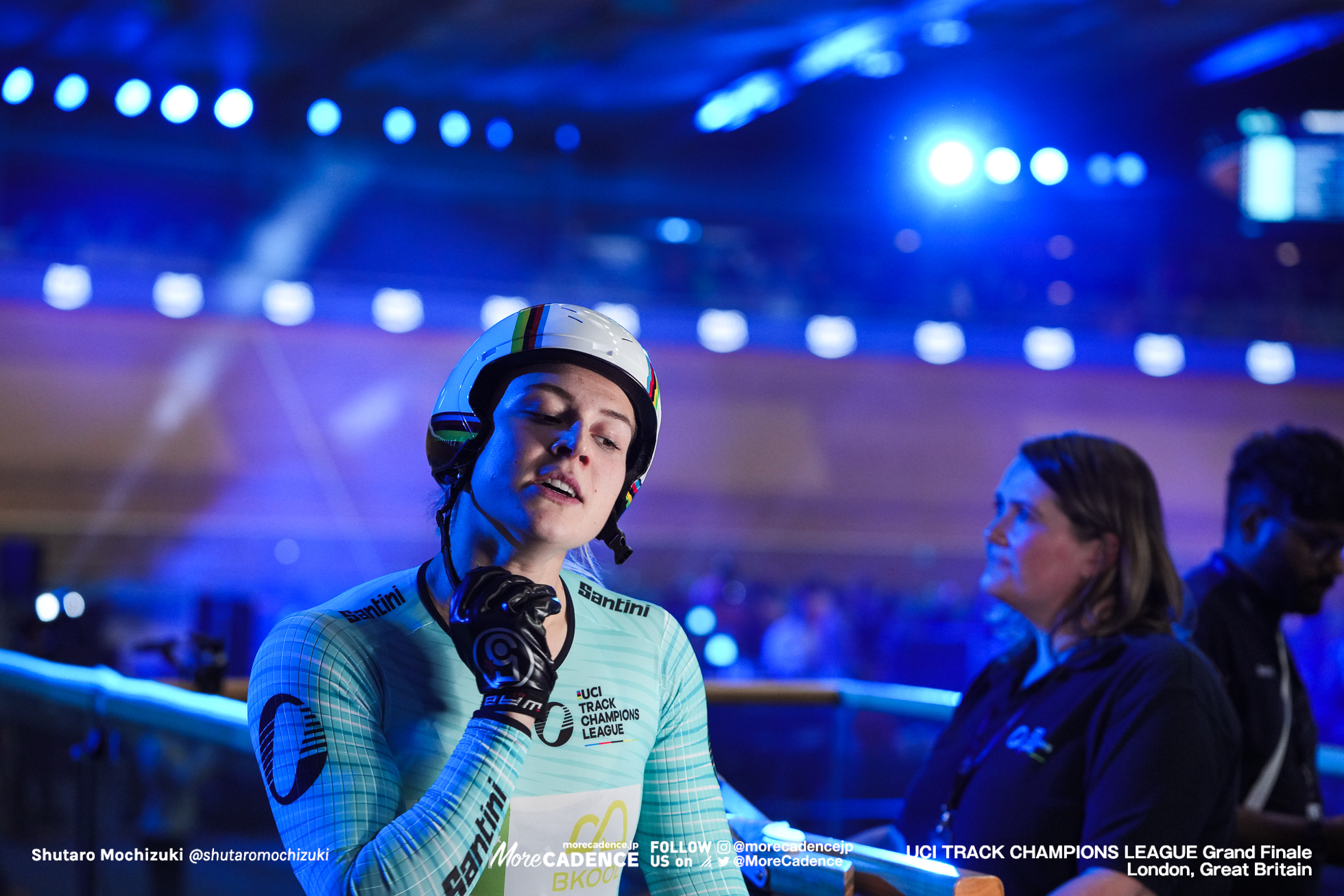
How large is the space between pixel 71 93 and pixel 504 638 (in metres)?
12.4

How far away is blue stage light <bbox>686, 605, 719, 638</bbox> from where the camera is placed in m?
9.05

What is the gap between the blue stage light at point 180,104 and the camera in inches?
440

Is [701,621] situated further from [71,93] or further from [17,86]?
[17,86]

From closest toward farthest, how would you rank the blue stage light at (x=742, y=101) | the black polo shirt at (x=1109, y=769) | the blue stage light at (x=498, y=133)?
1. the black polo shirt at (x=1109, y=769)
2. the blue stage light at (x=742, y=101)
3. the blue stage light at (x=498, y=133)

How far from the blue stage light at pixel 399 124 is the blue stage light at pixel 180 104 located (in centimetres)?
204

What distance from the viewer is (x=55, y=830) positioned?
242 centimetres

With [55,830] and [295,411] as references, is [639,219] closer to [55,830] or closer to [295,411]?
[295,411]

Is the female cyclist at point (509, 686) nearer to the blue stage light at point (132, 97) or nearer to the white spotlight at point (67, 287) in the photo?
the white spotlight at point (67, 287)

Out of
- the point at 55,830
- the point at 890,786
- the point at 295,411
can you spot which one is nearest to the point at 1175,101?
the point at 295,411

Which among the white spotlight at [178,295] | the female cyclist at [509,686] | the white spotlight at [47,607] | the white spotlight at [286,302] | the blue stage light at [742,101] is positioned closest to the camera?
the female cyclist at [509,686]

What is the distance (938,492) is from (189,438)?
8633 millimetres

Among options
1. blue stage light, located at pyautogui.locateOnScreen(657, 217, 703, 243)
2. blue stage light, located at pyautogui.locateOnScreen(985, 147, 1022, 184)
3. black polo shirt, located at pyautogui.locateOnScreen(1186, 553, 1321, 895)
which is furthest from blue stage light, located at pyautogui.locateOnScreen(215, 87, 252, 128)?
black polo shirt, located at pyautogui.locateOnScreen(1186, 553, 1321, 895)

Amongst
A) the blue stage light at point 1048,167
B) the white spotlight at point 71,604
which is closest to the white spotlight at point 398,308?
the blue stage light at point 1048,167

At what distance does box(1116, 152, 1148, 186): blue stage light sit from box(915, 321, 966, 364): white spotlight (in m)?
2.80
